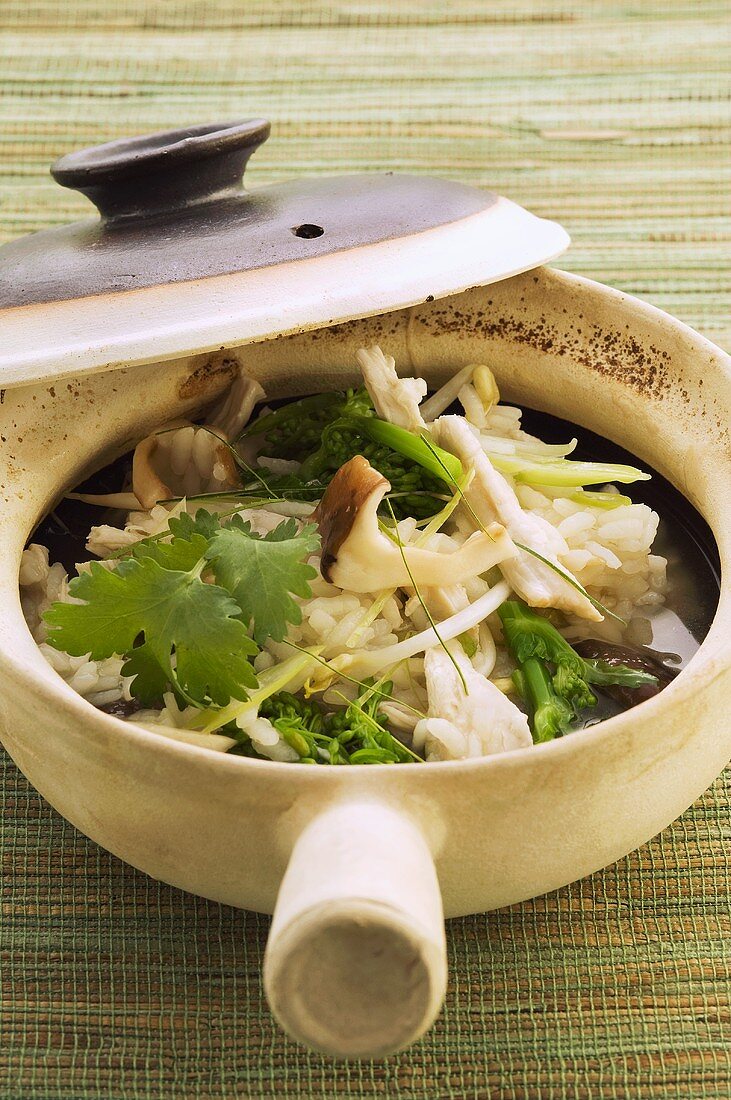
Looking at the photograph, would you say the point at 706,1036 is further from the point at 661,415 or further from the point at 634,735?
the point at 661,415

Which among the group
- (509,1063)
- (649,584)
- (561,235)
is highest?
(561,235)

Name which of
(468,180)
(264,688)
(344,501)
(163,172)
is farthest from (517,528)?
(468,180)

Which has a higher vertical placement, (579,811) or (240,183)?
(240,183)

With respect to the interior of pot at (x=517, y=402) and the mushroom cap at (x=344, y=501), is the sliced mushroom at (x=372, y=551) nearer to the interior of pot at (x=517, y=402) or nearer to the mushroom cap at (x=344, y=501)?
the mushroom cap at (x=344, y=501)

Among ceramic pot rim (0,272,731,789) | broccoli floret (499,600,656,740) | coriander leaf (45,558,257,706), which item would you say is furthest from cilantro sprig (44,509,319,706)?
broccoli floret (499,600,656,740)

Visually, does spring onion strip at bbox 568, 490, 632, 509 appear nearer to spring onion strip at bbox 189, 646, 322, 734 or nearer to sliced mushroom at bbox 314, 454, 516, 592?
sliced mushroom at bbox 314, 454, 516, 592

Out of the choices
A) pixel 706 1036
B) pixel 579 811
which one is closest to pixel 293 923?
pixel 579 811
